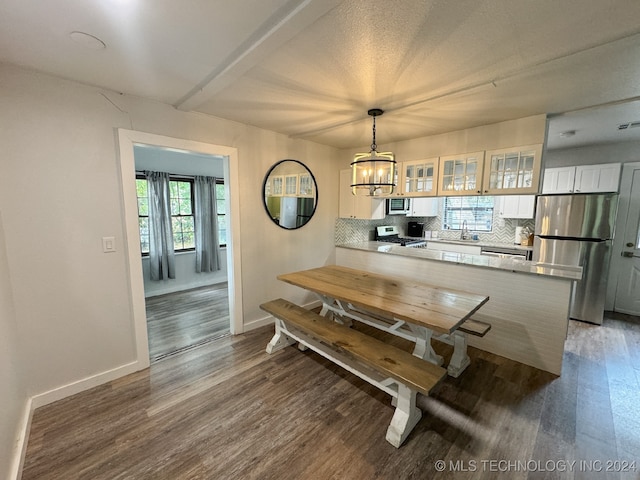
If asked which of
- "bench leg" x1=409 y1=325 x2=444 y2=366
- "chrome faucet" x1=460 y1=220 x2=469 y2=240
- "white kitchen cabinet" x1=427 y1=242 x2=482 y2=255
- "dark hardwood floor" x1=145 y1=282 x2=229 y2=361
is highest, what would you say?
"chrome faucet" x1=460 y1=220 x2=469 y2=240

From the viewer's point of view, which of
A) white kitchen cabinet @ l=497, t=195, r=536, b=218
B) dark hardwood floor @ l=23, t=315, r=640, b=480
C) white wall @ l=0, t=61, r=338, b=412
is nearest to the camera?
dark hardwood floor @ l=23, t=315, r=640, b=480

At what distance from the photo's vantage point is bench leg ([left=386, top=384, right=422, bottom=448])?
1.66 meters

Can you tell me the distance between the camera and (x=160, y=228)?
4398 millimetres

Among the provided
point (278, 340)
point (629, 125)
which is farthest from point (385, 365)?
point (629, 125)

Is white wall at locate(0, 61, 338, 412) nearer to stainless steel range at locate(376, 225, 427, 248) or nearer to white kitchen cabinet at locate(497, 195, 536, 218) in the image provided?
stainless steel range at locate(376, 225, 427, 248)

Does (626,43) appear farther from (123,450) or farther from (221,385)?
(123,450)

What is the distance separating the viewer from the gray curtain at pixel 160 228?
→ 4.28m

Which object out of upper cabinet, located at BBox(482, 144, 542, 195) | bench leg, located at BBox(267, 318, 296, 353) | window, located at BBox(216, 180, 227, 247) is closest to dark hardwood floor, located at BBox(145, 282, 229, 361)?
bench leg, located at BBox(267, 318, 296, 353)

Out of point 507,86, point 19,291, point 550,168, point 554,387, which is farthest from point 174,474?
point 550,168

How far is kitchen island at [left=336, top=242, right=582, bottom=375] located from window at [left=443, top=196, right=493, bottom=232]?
2125mm

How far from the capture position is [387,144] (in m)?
3.69

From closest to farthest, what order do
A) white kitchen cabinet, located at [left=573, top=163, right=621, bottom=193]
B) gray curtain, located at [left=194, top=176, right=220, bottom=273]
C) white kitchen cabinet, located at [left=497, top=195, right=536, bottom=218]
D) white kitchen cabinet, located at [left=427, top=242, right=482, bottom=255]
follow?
white kitchen cabinet, located at [left=573, top=163, right=621, bottom=193] < white kitchen cabinet, located at [left=497, top=195, right=536, bottom=218] < white kitchen cabinet, located at [left=427, top=242, right=482, bottom=255] < gray curtain, located at [left=194, top=176, right=220, bottom=273]

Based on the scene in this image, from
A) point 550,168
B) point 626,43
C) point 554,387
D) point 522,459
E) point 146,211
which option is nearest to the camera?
point 626,43

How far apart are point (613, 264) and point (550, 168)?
162 cm
